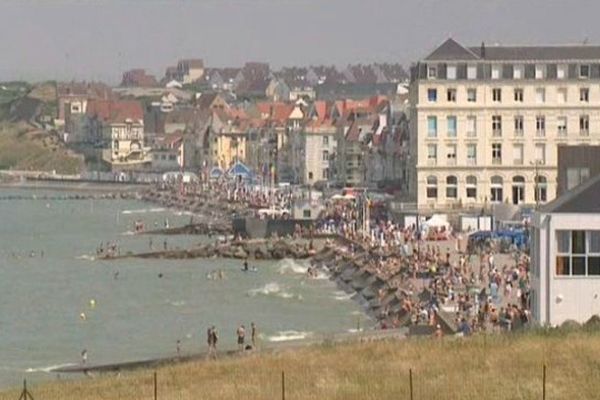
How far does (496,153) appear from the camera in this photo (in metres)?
59.1

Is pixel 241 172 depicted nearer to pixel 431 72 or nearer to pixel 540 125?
pixel 431 72

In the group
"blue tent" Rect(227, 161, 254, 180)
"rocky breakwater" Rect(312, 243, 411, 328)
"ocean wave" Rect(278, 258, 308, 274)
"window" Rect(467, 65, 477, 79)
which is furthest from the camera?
"blue tent" Rect(227, 161, 254, 180)

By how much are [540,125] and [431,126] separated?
3485mm

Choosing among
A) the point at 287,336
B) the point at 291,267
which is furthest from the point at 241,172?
the point at 287,336

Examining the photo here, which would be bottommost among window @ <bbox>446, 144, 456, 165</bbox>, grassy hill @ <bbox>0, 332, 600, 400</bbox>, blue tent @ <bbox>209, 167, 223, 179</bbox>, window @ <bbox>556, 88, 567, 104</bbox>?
grassy hill @ <bbox>0, 332, 600, 400</bbox>

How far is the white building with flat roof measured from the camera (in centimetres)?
2623

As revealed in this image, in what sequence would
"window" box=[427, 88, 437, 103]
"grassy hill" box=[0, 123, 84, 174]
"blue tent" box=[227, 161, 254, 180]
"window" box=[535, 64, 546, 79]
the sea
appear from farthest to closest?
"grassy hill" box=[0, 123, 84, 174] → "blue tent" box=[227, 161, 254, 180] → "window" box=[427, 88, 437, 103] → "window" box=[535, 64, 546, 79] → the sea

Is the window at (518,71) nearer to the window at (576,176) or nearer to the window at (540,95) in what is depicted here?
A: the window at (540,95)

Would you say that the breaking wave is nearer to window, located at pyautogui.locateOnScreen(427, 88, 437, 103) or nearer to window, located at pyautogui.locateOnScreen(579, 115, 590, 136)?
window, located at pyautogui.locateOnScreen(427, 88, 437, 103)

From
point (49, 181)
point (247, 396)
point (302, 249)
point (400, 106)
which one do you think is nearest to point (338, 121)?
point (400, 106)

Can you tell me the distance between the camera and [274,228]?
71438 mm

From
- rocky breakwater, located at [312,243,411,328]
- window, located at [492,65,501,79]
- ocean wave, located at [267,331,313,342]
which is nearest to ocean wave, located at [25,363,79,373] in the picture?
ocean wave, located at [267,331,313,342]

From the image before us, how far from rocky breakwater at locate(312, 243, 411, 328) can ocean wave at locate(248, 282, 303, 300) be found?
1.55m

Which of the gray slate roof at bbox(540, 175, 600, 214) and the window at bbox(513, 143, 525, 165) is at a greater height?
the window at bbox(513, 143, 525, 165)
